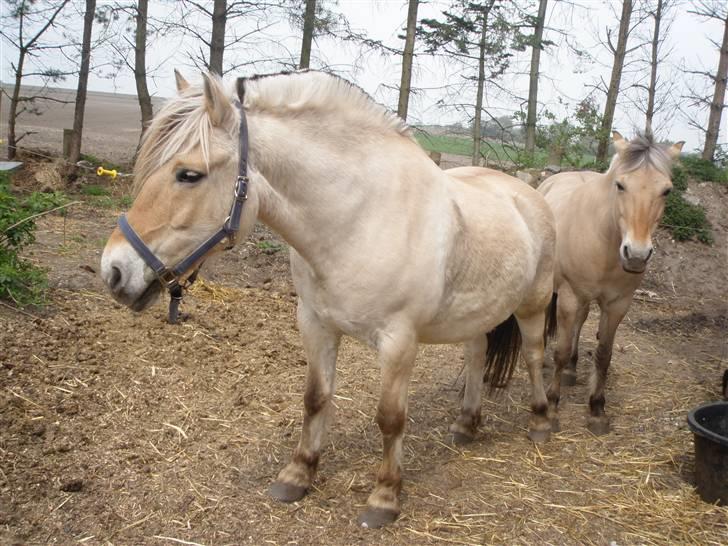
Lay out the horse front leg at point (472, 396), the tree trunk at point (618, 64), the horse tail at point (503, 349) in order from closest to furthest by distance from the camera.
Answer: the horse front leg at point (472, 396) → the horse tail at point (503, 349) → the tree trunk at point (618, 64)

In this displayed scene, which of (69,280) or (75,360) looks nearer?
(75,360)

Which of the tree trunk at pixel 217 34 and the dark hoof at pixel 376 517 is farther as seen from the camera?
the tree trunk at pixel 217 34

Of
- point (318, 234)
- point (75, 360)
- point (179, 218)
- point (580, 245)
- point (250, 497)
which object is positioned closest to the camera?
point (179, 218)

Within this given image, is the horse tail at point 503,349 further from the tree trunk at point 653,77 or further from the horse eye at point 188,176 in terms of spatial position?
the tree trunk at point 653,77

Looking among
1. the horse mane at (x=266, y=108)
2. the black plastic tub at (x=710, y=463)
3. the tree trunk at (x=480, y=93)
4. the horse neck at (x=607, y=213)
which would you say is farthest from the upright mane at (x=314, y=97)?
the tree trunk at (x=480, y=93)

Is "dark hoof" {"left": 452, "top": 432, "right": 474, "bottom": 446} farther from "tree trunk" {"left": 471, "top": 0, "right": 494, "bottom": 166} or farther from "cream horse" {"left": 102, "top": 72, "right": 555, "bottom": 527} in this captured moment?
"tree trunk" {"left": 471, "top": 0, "right": 494, "bottom": 166}

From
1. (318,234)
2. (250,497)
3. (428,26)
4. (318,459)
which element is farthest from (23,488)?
(428,26)

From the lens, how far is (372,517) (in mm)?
2814

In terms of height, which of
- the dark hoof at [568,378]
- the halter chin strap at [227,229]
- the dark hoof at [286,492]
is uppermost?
the halter chin strap at [227,229]

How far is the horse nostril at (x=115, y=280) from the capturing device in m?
2.14

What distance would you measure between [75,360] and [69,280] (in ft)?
4.89

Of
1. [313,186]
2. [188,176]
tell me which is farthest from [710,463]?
[188,176]

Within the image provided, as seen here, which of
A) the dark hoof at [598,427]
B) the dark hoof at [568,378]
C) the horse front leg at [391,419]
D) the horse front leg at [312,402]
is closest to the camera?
the horse front leg at [391,419]

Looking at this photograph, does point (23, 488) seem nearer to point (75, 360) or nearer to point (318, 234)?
point (75, 360)
